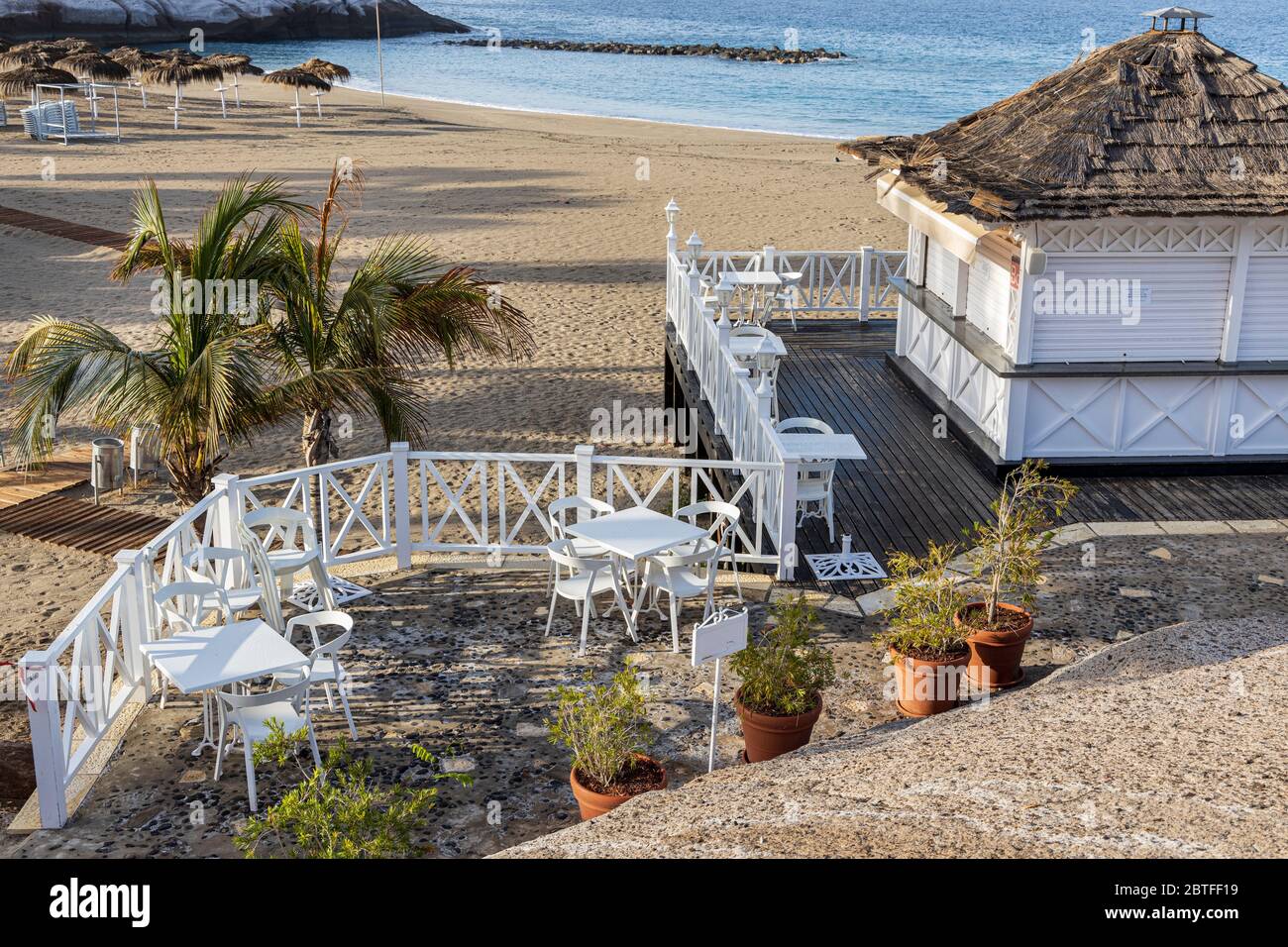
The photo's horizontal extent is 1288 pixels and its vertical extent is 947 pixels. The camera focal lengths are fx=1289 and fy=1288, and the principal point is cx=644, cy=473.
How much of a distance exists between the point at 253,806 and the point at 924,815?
359 centimetres

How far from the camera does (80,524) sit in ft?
40.1

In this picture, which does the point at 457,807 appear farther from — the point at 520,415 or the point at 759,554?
the point at 520,415

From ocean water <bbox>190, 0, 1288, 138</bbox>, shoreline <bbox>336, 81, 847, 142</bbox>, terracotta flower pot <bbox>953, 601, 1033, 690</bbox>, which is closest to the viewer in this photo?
terracotta flower pot <bbox>953, 601, 1033, 690</bbox>

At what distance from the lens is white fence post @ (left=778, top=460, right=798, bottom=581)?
9336 millimetres

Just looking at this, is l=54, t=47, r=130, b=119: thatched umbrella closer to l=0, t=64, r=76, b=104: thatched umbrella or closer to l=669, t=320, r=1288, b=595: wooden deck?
l=0, t=64, r=76, b=104: thatched umbrella

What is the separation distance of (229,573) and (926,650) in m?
4.91

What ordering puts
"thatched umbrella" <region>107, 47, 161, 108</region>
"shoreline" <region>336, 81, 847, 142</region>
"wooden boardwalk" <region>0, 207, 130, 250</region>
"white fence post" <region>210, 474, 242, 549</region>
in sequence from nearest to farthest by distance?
"white fence post" <region>210, 474, 242, 549</region>
"wooden boardwalk" <region>0, 207, 130, 250</region>
"thatched umbrella" <region>107, 47, 161, 108</region>
"shoreline" <region>336, 81, 847, 142</region>

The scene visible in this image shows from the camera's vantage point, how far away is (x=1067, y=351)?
11.2m

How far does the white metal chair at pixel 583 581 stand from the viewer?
8.77m

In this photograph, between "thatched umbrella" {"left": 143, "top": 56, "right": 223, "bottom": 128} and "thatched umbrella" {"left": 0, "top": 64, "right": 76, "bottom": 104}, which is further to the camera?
"thatched umbrella" {"left": 143, "top": 56, "right": 223, "bottom": 128}

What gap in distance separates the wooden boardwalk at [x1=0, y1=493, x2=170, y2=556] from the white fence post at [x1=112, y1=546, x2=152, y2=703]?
386 centimetres

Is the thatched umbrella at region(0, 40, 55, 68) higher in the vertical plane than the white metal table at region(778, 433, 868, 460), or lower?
higher

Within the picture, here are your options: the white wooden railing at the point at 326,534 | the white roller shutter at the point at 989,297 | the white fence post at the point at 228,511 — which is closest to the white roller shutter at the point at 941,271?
the white roller shutter at the point at 989,297

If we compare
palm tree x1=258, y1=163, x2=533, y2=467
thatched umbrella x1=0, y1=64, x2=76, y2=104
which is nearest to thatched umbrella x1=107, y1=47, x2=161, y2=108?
thatched umbrella x1=0, y1=64, x2=76, y2=104
